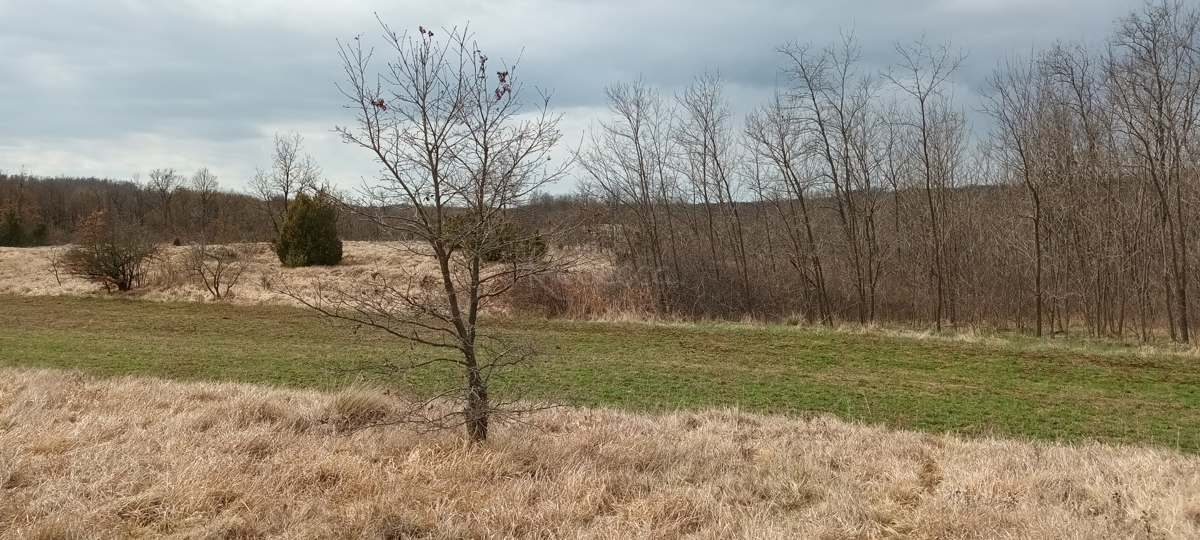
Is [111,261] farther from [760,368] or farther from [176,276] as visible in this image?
[760,368]

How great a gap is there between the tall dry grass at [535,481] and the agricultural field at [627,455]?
0.06 ft

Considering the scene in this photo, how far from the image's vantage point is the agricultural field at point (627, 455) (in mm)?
3654

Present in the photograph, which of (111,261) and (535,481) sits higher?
(111,261)

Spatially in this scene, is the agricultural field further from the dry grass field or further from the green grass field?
the dry grass field

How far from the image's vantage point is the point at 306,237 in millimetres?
30000

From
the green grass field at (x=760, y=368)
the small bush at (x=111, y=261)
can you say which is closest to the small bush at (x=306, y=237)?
the small bush at (x=111, y=261)

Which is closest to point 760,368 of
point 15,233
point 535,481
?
point 535,481

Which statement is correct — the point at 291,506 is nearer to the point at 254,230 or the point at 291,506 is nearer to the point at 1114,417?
the point at 1114,417

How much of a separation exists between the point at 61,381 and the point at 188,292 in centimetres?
1811

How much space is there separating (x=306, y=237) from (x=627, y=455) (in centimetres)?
2817

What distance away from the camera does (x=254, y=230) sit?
48.1 metres

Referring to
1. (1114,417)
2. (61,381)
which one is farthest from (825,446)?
(61,381)

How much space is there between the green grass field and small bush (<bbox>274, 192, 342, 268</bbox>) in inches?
508

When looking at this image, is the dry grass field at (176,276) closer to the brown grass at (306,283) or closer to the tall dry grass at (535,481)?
the brown grass at (306,283)
